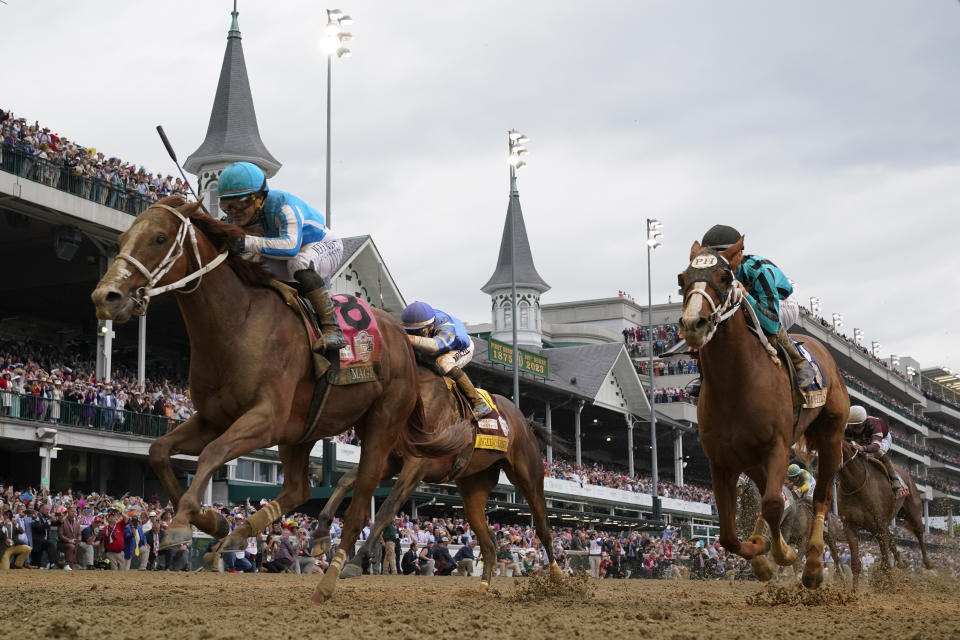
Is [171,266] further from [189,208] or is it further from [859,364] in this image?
[859,364]

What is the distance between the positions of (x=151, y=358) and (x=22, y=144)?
527 inches

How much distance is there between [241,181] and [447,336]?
3.79 meters

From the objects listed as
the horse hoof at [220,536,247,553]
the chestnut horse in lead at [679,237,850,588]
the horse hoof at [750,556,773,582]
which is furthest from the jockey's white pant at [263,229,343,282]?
the horse hoof at [750,556,773,582]

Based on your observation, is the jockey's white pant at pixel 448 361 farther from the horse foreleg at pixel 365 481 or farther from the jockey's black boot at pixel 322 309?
the jockey's black boot at pixel 322 309

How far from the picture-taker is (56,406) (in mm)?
23891

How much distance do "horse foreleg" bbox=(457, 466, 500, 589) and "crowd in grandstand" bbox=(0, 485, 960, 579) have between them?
1.24 metres

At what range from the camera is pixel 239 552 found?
1648cm

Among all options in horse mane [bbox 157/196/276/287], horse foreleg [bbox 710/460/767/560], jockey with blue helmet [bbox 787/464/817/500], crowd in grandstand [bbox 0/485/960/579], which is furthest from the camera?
crowd in grandstand [bbox 0/485/960/579]

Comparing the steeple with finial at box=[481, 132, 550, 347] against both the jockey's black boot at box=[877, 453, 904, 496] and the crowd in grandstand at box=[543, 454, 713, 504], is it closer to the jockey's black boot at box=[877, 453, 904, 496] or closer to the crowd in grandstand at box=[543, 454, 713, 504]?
the crowd in grandstand at box=[543, 454, 713, 504]

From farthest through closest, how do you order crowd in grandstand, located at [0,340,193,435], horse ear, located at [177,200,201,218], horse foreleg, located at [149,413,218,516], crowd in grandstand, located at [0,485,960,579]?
crowd in grandstand, located at [0,340,193,435]
crowd in grandstand, located at [0,485,960,579]
horse ear, located at [177,200,201,218]
horse foreleg, located at [149,413,218,516]

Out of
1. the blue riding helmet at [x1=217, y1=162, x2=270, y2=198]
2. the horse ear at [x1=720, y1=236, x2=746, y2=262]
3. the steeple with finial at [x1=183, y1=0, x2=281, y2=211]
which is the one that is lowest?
the horse ear at [x1=720, y1=236, x2=746, y2=262]

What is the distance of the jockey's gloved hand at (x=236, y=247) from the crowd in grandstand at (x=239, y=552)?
6.45 metres

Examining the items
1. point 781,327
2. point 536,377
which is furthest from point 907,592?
point 536,377

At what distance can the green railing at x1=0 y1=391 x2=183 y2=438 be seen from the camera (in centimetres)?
2294
